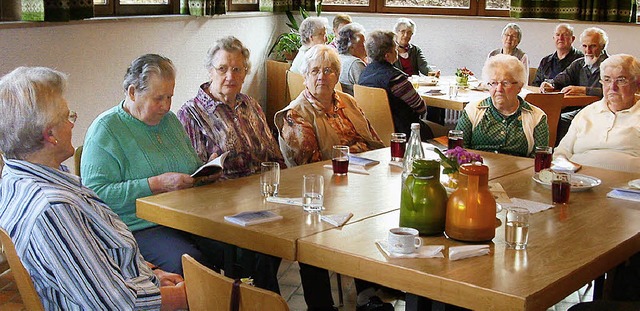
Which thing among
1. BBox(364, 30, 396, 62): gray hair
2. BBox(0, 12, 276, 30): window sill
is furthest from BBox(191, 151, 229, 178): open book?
BBox(364, 30, 396, 62): gray hair

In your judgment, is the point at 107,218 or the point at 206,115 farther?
the point at 206,115

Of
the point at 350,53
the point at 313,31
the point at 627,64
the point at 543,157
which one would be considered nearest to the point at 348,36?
the point at 350,53

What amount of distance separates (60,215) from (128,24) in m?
3.73

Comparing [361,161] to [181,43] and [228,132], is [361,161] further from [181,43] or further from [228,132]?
[181,43]

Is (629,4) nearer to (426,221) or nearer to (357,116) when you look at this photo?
(357,116)

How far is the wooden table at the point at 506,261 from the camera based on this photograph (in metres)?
2.23

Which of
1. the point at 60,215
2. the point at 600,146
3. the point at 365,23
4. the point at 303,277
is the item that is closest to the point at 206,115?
the point at 303,277

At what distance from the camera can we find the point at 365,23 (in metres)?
8.76

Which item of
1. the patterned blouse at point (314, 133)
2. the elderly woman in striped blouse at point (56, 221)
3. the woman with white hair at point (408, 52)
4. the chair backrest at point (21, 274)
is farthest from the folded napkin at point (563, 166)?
the woman with white hair at point (408, 52)

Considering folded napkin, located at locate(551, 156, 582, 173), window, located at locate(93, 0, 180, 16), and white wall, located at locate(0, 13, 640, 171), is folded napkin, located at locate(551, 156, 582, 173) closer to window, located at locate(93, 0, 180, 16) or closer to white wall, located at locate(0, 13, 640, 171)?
white wall, located at locate(0, 13, 640, 171)

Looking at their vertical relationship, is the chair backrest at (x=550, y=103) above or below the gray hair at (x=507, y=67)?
below

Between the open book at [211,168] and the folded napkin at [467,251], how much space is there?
1031 millimetres

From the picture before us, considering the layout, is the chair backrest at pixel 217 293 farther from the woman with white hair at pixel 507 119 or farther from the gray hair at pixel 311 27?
the gray hair at pixel 311 27

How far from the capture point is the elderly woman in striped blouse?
2213 millimetres
